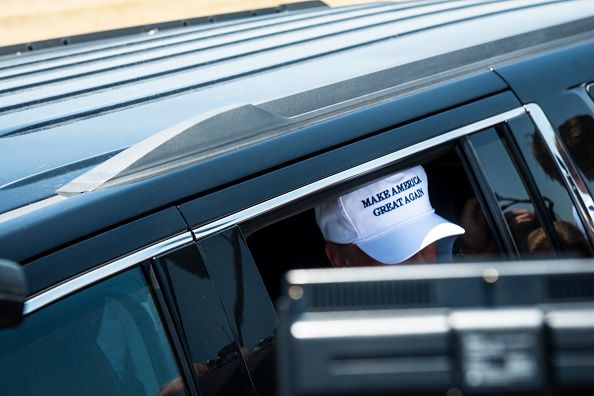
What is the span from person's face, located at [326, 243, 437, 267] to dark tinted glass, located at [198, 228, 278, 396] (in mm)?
761

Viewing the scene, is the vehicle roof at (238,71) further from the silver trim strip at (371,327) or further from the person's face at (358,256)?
the silver trim strip at (371,327)

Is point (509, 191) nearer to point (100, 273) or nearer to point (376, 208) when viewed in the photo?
point (376, 208)

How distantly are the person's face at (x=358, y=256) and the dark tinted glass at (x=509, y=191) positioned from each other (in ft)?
0.86

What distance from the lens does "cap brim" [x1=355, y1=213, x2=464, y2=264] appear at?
9.18 feet

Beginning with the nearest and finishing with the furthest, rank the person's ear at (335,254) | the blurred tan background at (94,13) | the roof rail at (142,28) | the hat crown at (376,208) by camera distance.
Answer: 1. the hat crown at (376,208)
2. the person's ear at (335,254)
3. the roof rail at (142,28)
4. the blurred tan background at (94,13)

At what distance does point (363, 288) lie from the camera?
1040 mm

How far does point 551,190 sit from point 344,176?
2.14 feet

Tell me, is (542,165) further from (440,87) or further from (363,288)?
(363,288)

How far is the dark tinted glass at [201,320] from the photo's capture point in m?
1.97

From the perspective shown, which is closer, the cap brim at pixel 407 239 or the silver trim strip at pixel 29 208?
the silver trim strip at pixel 29 208

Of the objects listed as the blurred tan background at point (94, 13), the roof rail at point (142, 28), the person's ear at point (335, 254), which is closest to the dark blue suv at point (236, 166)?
the person's ear at point (335, 254)

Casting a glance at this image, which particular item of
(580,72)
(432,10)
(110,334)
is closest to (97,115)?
(110,334)

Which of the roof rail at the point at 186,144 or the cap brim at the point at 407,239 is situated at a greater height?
the roof rail at the point at 186,144

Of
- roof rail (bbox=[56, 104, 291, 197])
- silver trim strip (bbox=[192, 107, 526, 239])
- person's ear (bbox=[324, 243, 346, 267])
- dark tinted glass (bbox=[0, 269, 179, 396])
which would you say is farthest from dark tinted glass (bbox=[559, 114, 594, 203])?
dark tinted glass (bbox=[0, 269, 179, 396])
